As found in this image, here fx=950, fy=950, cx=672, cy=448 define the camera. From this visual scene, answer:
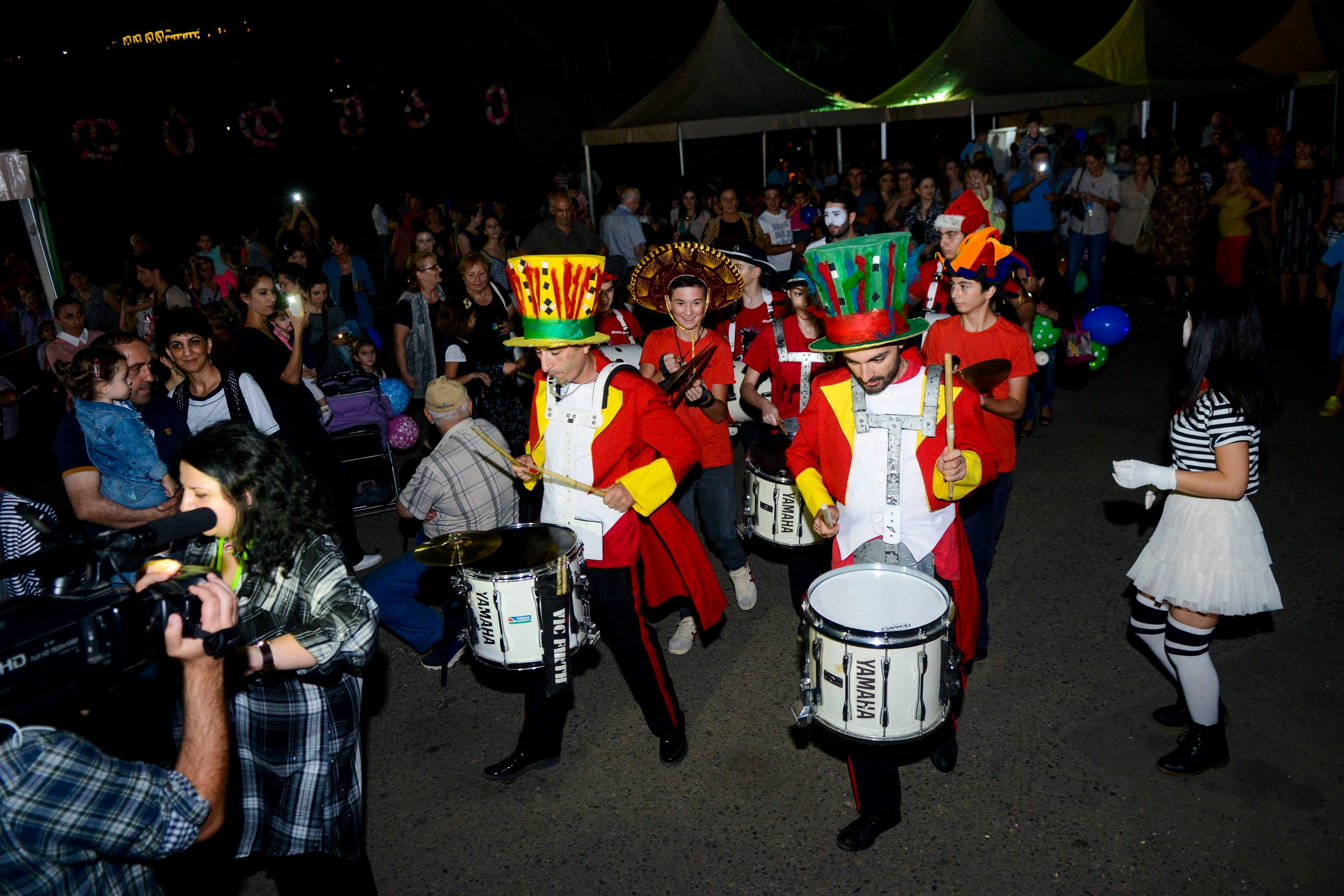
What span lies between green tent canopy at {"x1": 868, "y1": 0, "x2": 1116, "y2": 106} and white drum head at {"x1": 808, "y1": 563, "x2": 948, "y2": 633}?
40.7 ft

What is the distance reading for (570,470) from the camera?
156 inches

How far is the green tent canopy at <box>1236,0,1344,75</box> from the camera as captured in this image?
18.4 m

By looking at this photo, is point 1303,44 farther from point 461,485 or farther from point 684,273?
point 461,485

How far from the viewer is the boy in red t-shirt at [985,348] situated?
4.52 metres

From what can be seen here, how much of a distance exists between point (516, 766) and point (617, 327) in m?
3.59

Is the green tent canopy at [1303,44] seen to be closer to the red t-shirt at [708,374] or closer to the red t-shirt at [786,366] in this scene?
the red t-shirt at [786,366]

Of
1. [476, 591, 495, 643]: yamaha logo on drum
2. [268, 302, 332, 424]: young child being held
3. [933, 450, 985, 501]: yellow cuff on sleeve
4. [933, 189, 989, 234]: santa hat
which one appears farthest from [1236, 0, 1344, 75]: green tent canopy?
[476, 591, 495, 643]: yamaha logo on drum

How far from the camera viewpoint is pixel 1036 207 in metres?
11.6

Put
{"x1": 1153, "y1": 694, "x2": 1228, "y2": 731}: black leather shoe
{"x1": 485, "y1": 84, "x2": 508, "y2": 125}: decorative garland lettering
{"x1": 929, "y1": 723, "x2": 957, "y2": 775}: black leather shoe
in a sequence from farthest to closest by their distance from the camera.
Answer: {"x1": 485, "y1": 84, "x2": 508, "y2": 125}: decorative garland lettering < {"x1": 1153, "y1": 694, "x2": 1228, "y2": 731}: black leather shoe < {"x1": 929, "y1": 723, "x2": 957, "y2": 775}: black leather shoe

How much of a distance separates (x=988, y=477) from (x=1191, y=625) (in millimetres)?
1041

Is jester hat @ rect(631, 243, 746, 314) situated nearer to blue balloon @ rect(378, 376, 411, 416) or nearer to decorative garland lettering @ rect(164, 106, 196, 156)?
blue balloon @ rect(378, 376, 411, 416)

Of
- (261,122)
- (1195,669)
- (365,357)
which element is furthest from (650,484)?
(261,122)

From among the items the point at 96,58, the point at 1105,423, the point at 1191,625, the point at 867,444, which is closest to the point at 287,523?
the point at 867,444

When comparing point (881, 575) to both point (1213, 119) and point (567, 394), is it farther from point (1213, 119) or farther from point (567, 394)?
point (1213, 119)
